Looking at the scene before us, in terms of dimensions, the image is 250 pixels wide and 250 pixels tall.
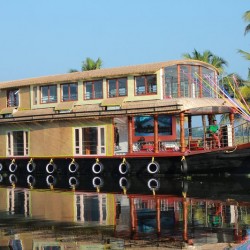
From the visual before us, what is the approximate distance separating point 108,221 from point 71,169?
12.4 metres

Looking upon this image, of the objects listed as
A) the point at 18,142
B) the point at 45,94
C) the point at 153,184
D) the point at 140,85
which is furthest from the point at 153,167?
the point at 18,142

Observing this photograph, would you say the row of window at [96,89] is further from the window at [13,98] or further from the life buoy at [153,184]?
the life buoy at [153,184]

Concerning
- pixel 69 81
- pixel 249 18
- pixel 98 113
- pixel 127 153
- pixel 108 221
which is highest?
pixel 249 18

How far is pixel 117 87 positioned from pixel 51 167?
16.2 ft

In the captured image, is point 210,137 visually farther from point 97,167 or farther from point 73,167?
point 73,167

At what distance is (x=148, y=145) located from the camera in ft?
78.5

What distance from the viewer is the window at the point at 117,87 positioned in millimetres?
23931

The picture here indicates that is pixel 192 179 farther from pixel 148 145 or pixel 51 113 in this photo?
pixel 51 113

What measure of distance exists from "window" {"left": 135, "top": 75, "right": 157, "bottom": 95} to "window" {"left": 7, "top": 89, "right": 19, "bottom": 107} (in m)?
7.21

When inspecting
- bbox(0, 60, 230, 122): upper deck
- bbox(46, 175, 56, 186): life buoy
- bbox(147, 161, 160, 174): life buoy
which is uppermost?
bbox(0, 60, 230, 122): upper deck

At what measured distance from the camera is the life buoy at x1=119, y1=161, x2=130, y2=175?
75.3ft

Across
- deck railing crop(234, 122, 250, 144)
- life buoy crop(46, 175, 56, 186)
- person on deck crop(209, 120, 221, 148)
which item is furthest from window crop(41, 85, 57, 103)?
deck railing crop(234, 122, 250, 144)

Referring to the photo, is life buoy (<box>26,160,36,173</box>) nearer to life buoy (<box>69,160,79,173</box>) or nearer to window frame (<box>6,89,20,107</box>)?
life buoy (<box>69,160,79,173</box>)

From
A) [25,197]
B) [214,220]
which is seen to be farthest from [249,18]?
[214,220]
